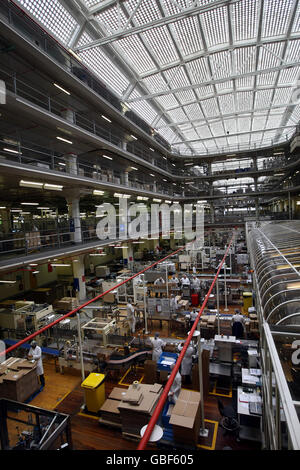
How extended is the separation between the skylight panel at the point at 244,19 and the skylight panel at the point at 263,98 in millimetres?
10939

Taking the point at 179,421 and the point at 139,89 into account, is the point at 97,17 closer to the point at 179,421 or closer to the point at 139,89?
the point at 139,89

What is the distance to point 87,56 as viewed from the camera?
18156 millimetres

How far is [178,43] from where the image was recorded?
62.2 ft

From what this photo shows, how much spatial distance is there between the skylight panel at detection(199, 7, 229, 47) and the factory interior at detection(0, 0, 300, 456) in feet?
0.32

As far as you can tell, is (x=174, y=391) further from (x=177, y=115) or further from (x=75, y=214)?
(x=177, y=115)

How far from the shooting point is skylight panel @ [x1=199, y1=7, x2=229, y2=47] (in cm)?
1692

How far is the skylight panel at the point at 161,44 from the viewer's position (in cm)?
1791

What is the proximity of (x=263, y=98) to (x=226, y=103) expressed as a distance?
4.50 metres

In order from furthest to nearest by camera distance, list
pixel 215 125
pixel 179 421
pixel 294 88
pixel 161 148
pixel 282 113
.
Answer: pixel 215 125 → pixel 282 113 → pixel 161 148 → pixel 294 88 → pixel 179 421

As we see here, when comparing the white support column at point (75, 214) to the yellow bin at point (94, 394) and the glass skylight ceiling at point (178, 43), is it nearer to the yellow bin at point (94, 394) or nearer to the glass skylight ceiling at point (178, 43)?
the glass skylight ceiling at point (178, 43)

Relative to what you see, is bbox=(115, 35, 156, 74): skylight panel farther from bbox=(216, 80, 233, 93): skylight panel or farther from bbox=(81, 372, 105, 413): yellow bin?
bbox=(81, 372, 105, 413): yellow bin

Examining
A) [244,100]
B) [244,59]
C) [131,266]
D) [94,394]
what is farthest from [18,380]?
[244,100]
